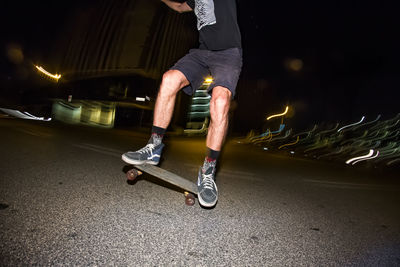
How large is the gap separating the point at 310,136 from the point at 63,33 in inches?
1566

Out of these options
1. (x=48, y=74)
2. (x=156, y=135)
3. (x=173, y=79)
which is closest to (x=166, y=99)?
(x=173, y=79)

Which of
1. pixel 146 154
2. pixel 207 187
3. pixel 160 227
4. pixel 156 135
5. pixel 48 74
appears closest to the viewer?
pixel 160 227

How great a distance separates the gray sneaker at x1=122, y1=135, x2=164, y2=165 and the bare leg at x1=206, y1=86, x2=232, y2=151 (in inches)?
23.8

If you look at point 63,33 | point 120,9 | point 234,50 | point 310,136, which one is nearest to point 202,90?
point 310,136

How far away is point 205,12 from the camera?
8.00 feet

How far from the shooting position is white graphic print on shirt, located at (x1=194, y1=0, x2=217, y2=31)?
2414mm

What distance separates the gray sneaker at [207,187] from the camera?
189 centimetres

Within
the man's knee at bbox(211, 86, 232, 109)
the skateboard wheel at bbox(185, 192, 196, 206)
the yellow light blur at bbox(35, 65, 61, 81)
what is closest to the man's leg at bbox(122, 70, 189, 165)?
the man's knee at bbox(211, 86, 232, 109)

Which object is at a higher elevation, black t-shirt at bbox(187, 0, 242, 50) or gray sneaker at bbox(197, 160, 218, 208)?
black t-shirt at bbox(187, 0, 242, 50)

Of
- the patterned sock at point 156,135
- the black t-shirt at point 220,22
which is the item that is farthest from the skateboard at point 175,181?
the black t-shirt at point 220,22

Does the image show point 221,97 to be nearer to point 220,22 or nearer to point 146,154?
point 220,22

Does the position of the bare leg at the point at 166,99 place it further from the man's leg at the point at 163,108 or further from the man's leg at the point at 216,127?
the man's leg at the point at 216,127

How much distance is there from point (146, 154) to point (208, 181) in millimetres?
715

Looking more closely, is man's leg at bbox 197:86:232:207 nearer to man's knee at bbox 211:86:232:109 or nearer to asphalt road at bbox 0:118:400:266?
man's knee at bbox 211:86:232:109
